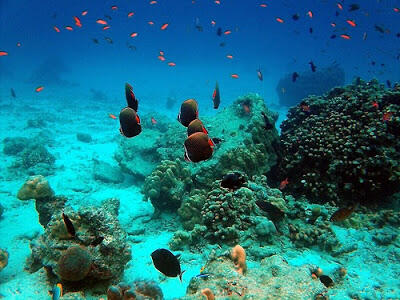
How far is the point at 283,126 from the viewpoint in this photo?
9.20 meters

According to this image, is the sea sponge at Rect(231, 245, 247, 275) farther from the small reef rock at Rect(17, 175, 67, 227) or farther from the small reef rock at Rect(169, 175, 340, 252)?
the small reef rock at Rect(17, 175, 67, 227)

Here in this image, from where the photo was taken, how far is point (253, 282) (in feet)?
11.7

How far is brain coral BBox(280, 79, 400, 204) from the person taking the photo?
6.46 m

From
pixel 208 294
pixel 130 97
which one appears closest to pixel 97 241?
pixel 208 294

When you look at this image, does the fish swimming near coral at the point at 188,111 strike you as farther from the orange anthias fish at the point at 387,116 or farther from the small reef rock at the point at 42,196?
the orange anthias fish at the point at 387,116

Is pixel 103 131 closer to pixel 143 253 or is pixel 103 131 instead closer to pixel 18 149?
pixel 18 149

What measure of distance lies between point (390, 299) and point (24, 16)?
487 feet

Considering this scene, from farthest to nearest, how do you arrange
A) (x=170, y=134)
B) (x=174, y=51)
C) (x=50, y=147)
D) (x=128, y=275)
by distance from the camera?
(x=174, y=51) < (x=50, y=147) < (x=170, y=134) < (x=128, y=275)

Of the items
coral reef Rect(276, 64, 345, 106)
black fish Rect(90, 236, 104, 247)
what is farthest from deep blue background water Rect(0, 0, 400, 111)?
black fish Rect(90, 236, 104, 247)

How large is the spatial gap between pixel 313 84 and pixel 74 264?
30874 mm

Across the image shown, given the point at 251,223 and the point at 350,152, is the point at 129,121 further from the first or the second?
the point at 350,152

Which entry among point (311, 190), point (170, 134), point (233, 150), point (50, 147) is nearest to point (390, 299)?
point (311, 190)

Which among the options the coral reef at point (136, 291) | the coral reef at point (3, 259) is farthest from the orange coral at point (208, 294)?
the coral reef at point (3, 259)

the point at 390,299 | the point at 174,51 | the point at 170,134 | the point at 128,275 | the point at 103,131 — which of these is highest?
the point at 390,299
